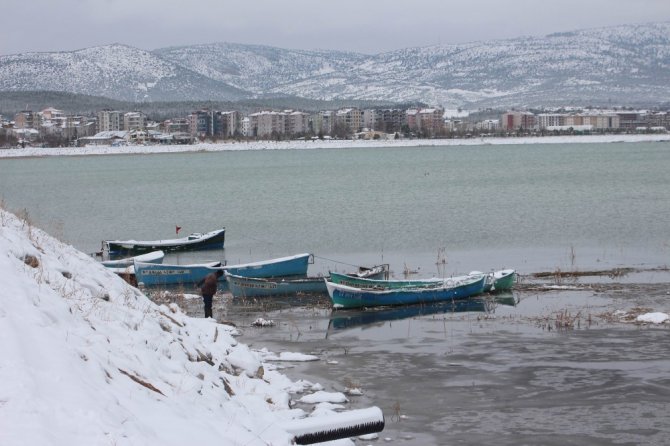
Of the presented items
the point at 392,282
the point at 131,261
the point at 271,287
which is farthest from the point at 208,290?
the point at 131,261

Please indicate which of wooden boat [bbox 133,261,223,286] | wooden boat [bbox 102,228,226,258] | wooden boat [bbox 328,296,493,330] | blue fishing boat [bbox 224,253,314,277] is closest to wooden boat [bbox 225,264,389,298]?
blue fishing boat [bbox 224,253,314,277]

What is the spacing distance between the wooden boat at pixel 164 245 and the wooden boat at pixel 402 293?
14261mm

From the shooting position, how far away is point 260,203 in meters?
63.9

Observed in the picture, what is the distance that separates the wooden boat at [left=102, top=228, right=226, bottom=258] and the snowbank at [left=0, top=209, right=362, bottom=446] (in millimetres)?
20557

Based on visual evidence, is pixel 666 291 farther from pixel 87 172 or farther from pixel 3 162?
pixel 3 162

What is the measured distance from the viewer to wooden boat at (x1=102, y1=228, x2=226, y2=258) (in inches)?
1444

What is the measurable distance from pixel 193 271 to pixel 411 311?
825 cm

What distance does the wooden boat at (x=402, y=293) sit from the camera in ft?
80.0

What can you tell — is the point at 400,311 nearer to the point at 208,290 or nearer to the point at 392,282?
the point at 392,282

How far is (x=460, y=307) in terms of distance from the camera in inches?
973

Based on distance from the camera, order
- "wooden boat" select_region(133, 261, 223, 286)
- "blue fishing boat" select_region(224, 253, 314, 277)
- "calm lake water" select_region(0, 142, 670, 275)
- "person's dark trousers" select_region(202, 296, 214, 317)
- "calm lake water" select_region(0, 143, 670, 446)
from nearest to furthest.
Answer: "calm lake water" select_region(0, 143, 670, 446), "person's dark trousers" select_region(202, 296, 214, 317), "wooden boat" select_region(133, 261, 223, 286), "blue fishing boat" select_region(224, 253, 314, 277), "calm lake water" select_region(0, 142, 670, 275)

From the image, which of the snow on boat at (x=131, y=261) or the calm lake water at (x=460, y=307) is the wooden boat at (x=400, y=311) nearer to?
the calm lake water at (x=460, y=307)

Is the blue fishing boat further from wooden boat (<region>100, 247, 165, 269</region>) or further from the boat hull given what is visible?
wooden boat (<region>100, 247, 165, 269</region>)

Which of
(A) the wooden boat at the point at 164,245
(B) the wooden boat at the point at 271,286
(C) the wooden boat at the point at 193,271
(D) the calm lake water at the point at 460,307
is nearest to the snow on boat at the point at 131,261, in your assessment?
(C) the wooden boat at the point at 193,271
